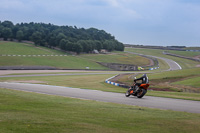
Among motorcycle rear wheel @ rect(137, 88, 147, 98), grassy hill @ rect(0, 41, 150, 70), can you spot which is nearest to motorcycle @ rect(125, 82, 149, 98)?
motorcycle rear wheel @ rect(137, 88, 147, 98)

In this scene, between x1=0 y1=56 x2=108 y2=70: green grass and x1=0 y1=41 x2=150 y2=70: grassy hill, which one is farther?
x1=0 y1=41 x2=150 y2=70: grassy hill

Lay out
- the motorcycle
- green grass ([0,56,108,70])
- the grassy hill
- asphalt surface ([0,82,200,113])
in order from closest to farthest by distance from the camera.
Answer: asphalt surface ([0,82,200,113]) → the motorcycle → green grass ([0,56,108,70]) → the grassy hill

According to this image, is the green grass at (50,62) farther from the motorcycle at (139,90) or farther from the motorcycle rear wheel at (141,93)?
the motorcycle rear wheel at (141,93)

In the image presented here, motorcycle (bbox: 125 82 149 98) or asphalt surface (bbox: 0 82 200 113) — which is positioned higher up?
motorcycle (bbox: 125 82 149 98)

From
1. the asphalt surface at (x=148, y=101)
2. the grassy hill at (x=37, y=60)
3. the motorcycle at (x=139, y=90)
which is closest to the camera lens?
the asphalt surface at (x=148, y=101)

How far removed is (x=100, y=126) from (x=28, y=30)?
127791mm

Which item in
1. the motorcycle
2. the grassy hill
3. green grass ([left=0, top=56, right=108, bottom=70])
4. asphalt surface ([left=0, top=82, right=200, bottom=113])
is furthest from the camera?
the grassy hill

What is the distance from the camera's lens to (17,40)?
12862 cm

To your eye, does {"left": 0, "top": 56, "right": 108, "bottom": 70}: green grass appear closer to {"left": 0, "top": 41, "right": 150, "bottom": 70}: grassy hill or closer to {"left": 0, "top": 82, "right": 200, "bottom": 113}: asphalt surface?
{"left": 0, "top": 41, "right": 150, "bottom": 70}: grassy hill

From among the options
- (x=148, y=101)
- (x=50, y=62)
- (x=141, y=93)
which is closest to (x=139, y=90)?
(x=141, y=93)

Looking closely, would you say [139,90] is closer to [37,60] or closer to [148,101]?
[148,101]

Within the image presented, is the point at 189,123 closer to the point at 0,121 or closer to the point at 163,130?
the point at 163,130

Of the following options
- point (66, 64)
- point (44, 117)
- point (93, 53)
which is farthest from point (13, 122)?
point (93, 53)

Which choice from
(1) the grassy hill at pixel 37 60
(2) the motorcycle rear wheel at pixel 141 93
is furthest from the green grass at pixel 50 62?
(2) the motorcycle rear wheel at pixel 141 93
